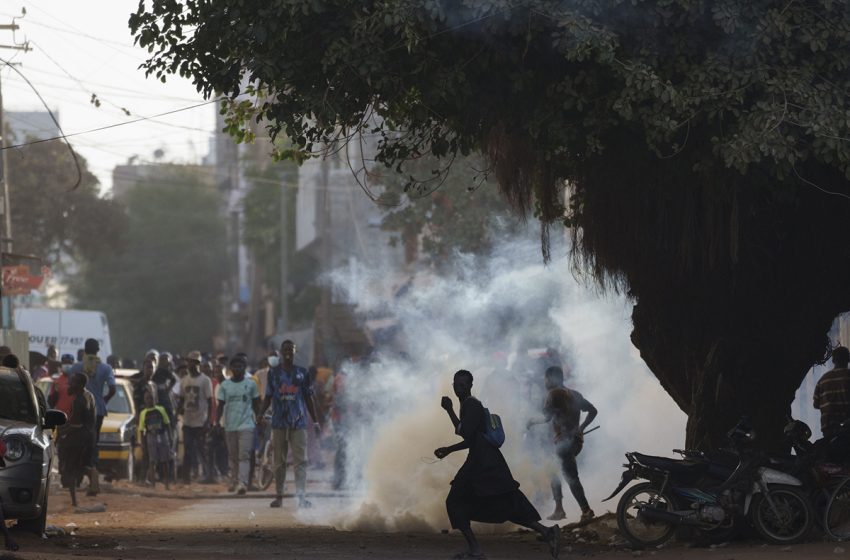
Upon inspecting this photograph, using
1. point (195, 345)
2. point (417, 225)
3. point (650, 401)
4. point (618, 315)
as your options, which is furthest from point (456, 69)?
point (195, 345)

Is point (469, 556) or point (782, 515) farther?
point (782, 515)

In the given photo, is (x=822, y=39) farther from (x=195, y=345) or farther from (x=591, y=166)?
(x=195, y=345)

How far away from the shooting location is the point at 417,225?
31.5 metres

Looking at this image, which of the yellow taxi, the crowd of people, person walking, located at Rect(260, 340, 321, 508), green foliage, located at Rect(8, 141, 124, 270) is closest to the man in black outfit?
the crowd of people

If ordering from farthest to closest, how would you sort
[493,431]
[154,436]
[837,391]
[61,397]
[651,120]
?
[154,436], [61,397], [837,391], [493,431], [651,120]

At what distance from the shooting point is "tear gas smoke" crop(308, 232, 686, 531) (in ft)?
49.6

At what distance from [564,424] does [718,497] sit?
3493 mm

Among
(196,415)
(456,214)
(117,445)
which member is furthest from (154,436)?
(456,214)

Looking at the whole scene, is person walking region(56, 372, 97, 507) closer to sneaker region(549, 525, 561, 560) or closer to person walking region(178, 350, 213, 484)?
person walking region(178, 350, 213, 484)

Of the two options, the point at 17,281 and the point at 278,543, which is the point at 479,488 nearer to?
the point at 278,543

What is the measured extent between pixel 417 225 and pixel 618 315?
29.9 ft

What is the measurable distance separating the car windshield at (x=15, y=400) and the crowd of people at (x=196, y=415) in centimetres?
24

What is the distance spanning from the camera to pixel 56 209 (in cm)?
4591

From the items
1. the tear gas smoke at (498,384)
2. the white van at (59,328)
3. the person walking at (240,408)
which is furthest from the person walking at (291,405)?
the white van at (59,328)
